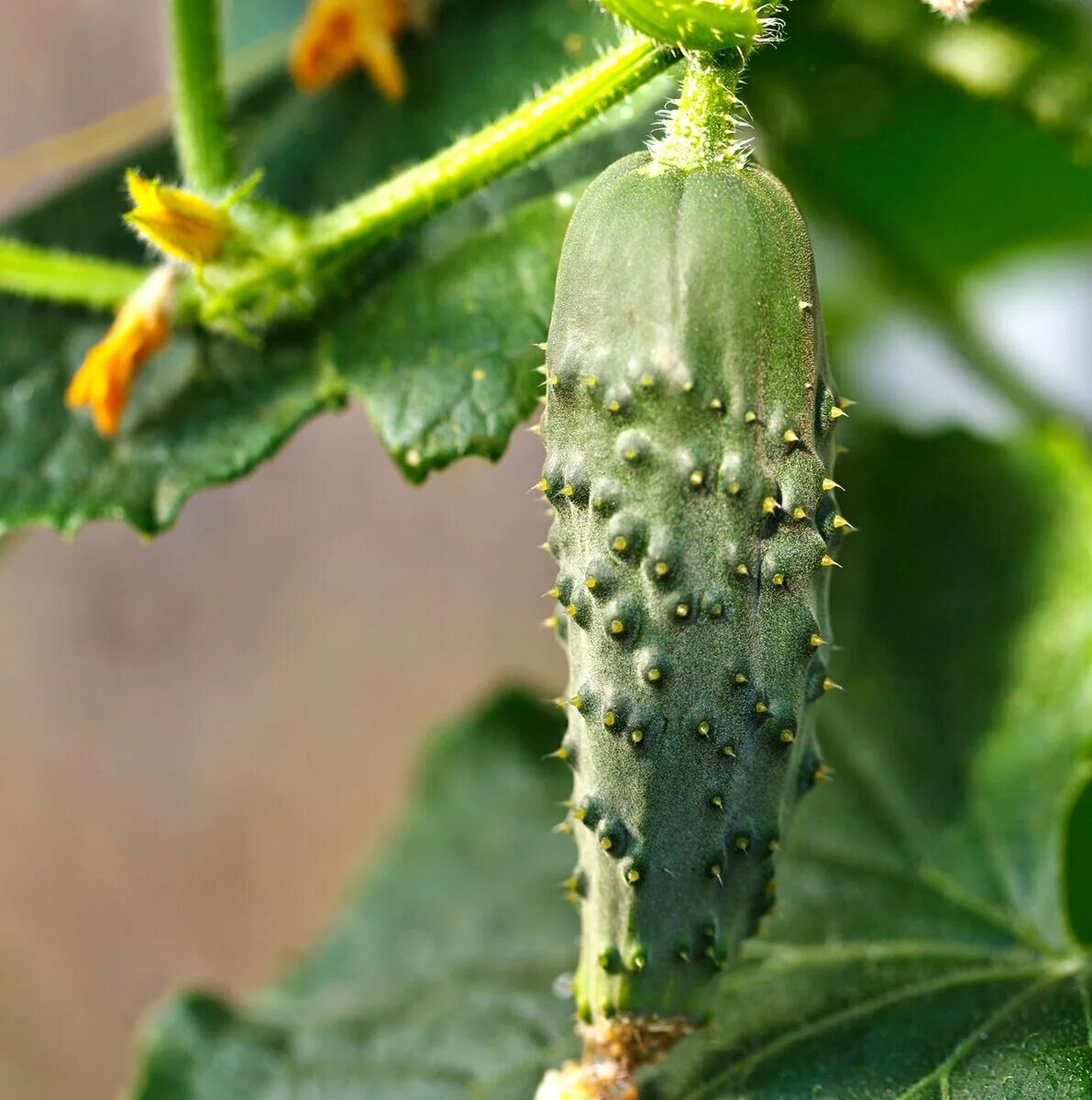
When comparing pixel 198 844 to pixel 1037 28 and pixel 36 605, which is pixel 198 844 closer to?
pixel 36 605

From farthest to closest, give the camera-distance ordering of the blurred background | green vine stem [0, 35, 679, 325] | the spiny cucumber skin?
the blurred background, green vine stem [0, 35, 679, 325], the spiny cucumber skin

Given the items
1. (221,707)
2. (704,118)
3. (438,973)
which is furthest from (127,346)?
(221,707)

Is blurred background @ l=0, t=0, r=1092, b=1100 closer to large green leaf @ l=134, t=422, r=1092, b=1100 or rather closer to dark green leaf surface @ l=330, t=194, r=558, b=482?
large green leaf @ l=134, t=422, r=1092, b=1100

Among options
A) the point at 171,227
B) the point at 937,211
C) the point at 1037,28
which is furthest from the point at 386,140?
the point at 937,211

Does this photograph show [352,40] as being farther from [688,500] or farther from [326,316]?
[688,500]

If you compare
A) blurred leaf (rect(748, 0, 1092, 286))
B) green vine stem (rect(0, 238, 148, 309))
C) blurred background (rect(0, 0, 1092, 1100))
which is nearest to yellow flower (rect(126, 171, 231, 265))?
green vine stem (rect(0, 238, 148, 309))

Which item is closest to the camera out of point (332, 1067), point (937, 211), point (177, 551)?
point (332, 1067)
